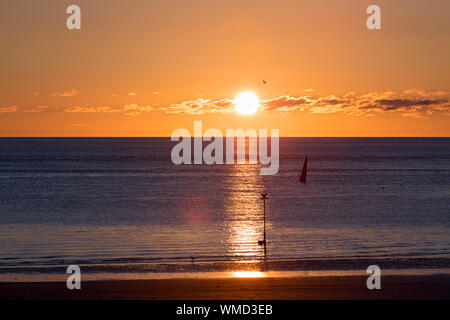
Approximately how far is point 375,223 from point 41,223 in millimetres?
27131

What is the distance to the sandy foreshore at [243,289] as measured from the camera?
20.4 meters

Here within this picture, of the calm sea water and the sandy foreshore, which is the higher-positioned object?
the calm sea water

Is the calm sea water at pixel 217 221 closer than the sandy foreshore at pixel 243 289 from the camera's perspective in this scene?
No

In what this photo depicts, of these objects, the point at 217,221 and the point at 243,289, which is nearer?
the point at 243,289

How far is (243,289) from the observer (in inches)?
838

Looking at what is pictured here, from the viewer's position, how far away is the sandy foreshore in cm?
2038

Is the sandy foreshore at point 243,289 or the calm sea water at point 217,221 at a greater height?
the calm sea water at point 217,221

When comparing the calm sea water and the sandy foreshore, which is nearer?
the sandy foreshore

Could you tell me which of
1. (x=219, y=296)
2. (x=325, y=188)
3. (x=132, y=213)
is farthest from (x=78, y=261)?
(x=325, y=188)

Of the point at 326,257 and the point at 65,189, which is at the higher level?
the point at 65,189

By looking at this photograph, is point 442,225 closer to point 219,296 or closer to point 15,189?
point 219,296

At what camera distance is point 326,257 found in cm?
3089

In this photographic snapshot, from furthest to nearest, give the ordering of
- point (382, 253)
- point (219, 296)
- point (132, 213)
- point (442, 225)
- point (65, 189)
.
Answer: point (65, 189), point (132, 213), point (442, 225), point (382, 253), point (219, 296)
